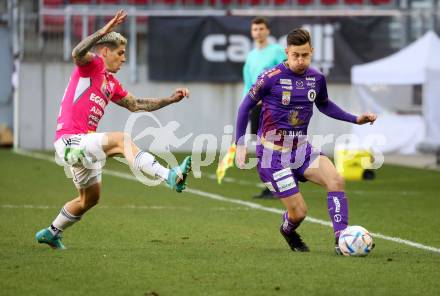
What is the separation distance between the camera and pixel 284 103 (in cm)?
951

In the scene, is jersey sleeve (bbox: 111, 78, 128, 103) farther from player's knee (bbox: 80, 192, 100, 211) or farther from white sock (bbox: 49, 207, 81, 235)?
white sock (bbox: 49, 207, 81, 235)

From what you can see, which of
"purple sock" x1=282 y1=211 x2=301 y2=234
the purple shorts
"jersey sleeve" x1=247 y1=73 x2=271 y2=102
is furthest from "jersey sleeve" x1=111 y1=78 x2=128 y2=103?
"purple sock" x1=282 y1=211 x2=301 y2=234

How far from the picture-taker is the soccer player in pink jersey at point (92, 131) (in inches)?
350

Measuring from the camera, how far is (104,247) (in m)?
9.65

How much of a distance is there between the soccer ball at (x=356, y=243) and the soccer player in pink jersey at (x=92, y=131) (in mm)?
1358

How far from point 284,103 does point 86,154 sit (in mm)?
1687

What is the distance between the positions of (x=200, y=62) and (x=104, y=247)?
1690 cm

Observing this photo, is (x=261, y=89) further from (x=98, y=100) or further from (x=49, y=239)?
(x=49, y=239)

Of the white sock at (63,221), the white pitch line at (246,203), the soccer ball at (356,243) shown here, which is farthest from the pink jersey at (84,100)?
the white pitch line at (246,203)

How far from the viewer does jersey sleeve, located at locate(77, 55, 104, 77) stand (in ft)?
30.7

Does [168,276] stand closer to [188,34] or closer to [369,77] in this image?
[369,77]

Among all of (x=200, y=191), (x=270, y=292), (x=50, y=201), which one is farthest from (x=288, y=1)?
(x=270, y=292)

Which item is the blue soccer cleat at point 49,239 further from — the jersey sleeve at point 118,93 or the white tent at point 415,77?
the white tent at point 415,77

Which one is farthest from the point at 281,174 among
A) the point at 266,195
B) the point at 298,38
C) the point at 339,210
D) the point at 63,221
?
the point at 266,195
